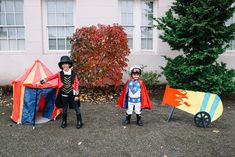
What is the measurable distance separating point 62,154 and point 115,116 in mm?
2392

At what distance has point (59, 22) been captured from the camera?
9.52 m

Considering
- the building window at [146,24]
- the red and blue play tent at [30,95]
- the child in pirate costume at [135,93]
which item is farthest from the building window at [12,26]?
the child in pirate costume at [135,93]

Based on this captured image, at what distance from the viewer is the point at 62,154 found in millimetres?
3953

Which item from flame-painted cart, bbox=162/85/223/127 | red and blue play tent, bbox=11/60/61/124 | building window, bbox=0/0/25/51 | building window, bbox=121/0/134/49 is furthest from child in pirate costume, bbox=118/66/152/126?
building window, bbox=0/0/25/51

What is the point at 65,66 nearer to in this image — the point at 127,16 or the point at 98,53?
→ the point at 98,53

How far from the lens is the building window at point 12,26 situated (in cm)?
927

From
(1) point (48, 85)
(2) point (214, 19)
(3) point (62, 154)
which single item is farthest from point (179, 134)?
(2) point (214, 19)

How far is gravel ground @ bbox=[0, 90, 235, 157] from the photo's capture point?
405 cm

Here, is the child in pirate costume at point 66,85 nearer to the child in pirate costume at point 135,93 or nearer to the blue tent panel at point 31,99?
the blue tent panel at point 31,99

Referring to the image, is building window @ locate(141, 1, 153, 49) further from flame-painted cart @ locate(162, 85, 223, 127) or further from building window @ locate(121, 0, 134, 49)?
flame-painted cart @ locate(162, 85, 223, 127)

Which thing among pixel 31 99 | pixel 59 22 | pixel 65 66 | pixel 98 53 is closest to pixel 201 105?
pixel 65 66

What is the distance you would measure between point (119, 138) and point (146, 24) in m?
6.52

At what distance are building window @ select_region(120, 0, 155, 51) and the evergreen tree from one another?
2.11 metres

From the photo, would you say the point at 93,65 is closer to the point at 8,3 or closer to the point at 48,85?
the point at 48,85
